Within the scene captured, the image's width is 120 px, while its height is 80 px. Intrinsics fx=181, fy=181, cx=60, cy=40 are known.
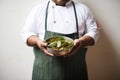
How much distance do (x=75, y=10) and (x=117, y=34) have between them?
19.2 inches

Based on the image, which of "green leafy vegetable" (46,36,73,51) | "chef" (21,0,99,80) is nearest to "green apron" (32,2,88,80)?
"chef" (21,0,99,80)

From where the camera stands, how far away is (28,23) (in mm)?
1022

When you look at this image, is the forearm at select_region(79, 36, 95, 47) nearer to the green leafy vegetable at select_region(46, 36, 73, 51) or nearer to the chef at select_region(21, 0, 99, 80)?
the chef at select_region(21, 0, 99, 80)

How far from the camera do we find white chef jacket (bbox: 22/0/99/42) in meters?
1.01

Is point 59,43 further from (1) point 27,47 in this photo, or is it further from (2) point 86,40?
(1) point 27,47

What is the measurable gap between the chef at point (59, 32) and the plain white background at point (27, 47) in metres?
0.27

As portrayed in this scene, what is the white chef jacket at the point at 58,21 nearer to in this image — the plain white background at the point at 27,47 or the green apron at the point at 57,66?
the green apron at the point at 57,66

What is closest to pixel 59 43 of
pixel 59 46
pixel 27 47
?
pixel 59 46

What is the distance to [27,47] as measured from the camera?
4.33 feet

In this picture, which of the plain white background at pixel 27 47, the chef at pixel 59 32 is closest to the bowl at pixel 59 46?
the chef at pixel 59 32

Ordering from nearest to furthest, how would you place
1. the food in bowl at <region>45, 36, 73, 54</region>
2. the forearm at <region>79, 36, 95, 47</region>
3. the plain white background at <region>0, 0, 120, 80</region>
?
the food in bowl at <region>45, 36, 73, 54</region> < the forearm at <region>79, 36, 95, 47</region> < the plain white background at <region>0, 0, 120, 80</region>

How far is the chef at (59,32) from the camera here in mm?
998

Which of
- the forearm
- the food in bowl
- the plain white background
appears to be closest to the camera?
the food in bowl

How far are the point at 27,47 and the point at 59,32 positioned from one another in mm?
408
